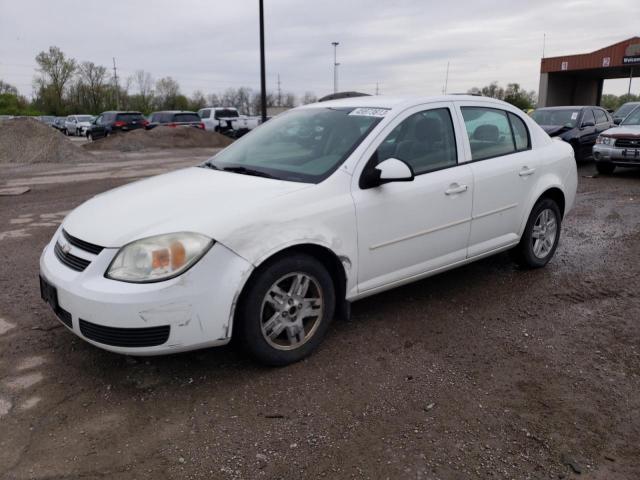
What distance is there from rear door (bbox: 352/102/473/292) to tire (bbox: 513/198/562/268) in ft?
3.41

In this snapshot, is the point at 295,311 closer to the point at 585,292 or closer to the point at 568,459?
the point at 568,459

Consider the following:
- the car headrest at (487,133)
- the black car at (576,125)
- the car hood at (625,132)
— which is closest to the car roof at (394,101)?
the car headrest at (487,133)

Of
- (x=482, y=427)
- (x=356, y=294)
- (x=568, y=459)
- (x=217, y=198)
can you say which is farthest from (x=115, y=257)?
(x=568, y=459)

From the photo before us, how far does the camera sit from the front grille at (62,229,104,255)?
3076 mm

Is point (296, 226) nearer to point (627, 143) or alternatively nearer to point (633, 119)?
point (627, 143)

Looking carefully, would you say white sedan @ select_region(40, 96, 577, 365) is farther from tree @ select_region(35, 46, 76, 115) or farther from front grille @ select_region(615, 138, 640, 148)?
tree @ select_region(35, 46, 76, 115)

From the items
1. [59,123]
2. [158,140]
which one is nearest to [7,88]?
[59,123]

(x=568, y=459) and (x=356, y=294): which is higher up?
(x=356, y=294)

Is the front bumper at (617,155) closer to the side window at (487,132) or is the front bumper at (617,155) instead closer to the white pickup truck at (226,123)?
the side window at (487,132)

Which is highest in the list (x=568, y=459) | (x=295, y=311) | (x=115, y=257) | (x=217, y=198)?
(x=217, y=198)

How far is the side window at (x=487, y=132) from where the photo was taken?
4.41 metres

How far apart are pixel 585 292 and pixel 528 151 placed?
1.35m

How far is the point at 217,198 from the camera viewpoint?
10.9 ft

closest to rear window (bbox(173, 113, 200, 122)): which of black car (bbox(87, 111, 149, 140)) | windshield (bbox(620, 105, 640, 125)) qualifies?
black car (bbox(87, 111, 149, 140))
